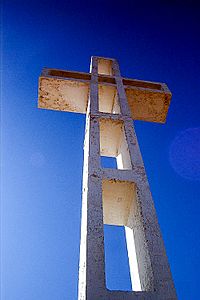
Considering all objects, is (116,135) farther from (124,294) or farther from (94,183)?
(124,294)

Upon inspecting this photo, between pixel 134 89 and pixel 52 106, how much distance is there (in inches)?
61.7

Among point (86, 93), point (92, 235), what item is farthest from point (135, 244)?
point (86, 93)

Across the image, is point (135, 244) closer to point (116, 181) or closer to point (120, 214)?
point (120, 214)

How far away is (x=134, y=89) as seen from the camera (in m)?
5.43

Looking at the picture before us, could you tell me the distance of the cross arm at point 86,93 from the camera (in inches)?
213

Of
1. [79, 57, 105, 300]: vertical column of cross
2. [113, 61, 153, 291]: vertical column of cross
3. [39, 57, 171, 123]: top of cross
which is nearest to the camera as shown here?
[79, 57, 105, 300]: vertical column of cross

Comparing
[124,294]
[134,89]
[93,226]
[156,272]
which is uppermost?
[134,89]

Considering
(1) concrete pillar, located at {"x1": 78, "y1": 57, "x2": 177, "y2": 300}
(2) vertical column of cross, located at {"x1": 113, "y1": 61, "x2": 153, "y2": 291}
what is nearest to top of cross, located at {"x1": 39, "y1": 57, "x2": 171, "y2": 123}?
(1) concrete pillar, located at {"x1": 78, "y1": 57, "x2": 177, "y2": 300}

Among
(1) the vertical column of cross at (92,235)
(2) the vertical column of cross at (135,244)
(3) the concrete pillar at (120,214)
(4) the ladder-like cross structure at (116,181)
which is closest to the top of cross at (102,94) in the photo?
(4) the ladder-like cross structure at (116,181)

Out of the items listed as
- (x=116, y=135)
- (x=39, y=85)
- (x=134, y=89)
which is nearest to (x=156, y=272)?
(x=116, y=135)

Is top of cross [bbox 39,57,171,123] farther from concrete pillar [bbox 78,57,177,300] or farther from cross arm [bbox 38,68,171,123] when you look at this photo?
concrete pillar [bbox 78,57,177,300]

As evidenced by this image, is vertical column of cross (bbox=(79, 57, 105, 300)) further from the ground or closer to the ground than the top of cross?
closer to the ground

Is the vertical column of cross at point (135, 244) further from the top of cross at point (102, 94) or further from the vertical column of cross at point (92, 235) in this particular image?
the top of cross at point (102, 94)

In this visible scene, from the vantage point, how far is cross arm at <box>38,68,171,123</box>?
17.8ft
